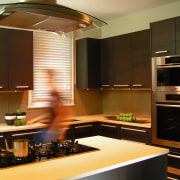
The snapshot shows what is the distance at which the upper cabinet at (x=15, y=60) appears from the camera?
161 inches

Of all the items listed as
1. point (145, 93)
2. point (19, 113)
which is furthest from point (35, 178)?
point (145, 93)

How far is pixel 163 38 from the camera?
388 centimetres

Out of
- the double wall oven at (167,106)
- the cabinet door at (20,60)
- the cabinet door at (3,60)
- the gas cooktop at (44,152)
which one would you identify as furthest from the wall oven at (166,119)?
the cabinet door at (3,60)

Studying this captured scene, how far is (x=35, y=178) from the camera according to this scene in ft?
5.71

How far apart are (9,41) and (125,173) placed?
2.76 m

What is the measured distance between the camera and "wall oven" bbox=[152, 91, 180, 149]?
146 inches

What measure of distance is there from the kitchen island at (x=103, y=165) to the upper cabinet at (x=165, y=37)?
1645 mm

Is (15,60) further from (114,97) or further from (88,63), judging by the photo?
(114,97)

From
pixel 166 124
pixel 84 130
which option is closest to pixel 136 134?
pixel 166 124

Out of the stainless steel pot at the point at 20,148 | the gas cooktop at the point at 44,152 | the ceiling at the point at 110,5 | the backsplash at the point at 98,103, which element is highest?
the ceiling at the point at 110,5

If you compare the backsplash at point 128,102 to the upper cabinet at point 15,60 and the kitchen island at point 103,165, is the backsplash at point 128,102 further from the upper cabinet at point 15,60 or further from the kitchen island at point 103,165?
the kitchen island at point 103,165

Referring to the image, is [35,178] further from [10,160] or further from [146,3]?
[146,3]

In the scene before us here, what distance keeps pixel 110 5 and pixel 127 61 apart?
3.18 feet

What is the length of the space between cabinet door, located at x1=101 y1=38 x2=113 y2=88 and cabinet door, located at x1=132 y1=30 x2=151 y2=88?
1.77ft
